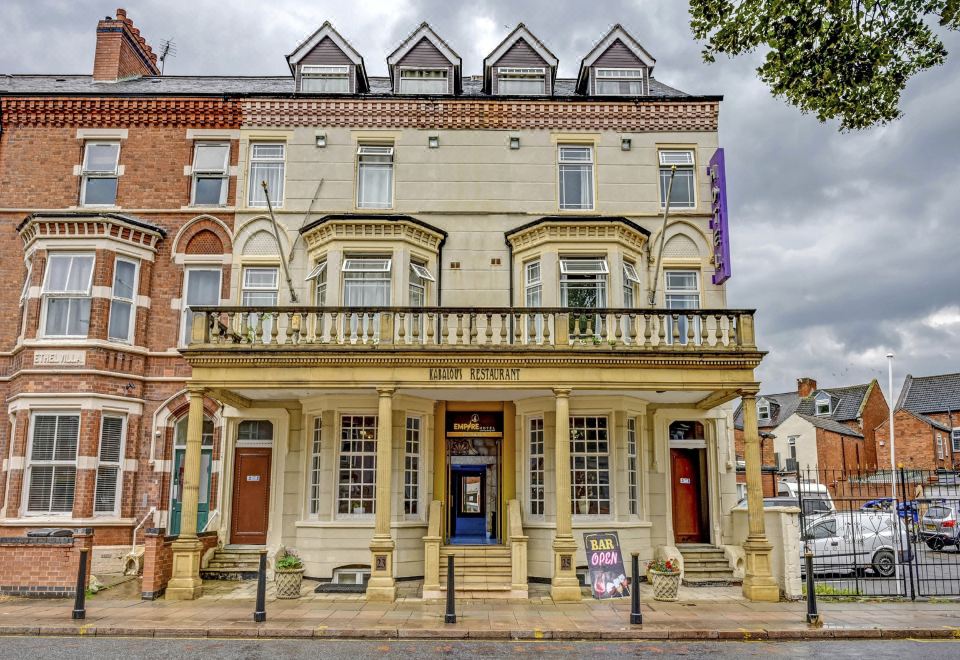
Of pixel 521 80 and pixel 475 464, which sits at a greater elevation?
pixel 521 80

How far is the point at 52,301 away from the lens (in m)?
17.4

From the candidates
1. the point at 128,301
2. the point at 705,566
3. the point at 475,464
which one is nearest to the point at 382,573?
the point at 475,464

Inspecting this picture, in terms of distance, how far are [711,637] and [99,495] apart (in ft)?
44.9

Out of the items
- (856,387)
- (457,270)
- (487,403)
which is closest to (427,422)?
(487,403)

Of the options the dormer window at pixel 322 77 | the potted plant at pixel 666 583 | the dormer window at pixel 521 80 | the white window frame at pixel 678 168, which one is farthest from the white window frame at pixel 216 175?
the potted plant at pixel 666 583

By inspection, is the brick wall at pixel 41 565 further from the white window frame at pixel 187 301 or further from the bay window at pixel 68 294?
the white window frame at pixel 187 301

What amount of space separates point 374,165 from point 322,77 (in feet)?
9.98

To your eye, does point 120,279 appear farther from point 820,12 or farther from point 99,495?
point 820,12

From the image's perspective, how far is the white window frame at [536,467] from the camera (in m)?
16.4

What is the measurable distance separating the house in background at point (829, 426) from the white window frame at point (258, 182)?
117 feet

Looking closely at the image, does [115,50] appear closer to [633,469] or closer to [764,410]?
[633,469]

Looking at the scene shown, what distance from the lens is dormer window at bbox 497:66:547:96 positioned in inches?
785

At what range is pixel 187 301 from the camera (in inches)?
722

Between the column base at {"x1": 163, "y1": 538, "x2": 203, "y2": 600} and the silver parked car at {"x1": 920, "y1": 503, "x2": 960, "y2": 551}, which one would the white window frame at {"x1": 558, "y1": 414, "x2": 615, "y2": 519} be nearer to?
the column base at {"x1": 163, "y1": 538, "x2": 203, "y2": 600}
